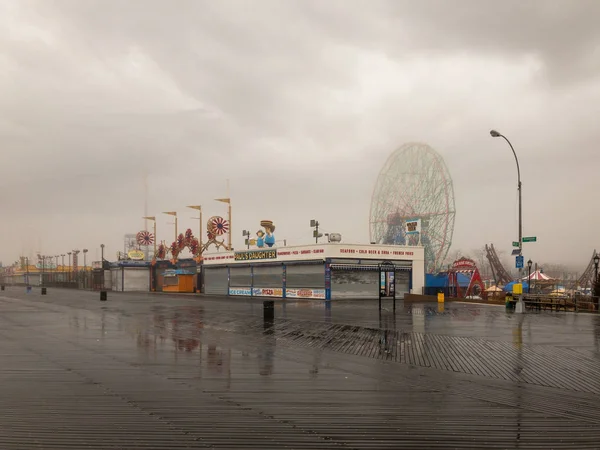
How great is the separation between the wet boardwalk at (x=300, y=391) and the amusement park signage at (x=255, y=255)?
3862cm

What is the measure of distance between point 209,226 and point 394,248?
112ft

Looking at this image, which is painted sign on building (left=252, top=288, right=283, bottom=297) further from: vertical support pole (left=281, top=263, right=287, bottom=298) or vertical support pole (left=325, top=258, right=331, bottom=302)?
vertical support pole (left=325, top=258, right=331, bottom=302)

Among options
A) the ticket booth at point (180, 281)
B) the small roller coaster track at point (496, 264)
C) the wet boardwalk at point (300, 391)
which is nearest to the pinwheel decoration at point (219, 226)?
the ticket booth at point (180, 281)

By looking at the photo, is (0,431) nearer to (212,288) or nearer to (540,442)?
(540,442)

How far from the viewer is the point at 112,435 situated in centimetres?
709

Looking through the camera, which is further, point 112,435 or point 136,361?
point 136,361

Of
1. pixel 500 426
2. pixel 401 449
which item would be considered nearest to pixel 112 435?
pixel 401 449

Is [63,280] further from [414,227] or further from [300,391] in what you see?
[300,391]

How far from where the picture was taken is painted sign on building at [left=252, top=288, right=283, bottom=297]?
57.1 m

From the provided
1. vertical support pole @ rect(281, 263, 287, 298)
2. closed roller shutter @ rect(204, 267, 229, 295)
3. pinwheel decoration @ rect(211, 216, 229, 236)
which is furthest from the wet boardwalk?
pinwheel decoration @ rect(211, 216, 229, 236)

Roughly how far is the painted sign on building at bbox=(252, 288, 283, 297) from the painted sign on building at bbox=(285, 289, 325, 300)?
72.6 inches

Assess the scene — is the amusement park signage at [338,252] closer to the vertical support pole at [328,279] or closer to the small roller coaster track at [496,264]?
the vertical support pole at [328,279]

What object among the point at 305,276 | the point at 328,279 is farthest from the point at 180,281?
the point at 328,279

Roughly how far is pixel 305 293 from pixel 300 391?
4302 centimetres
